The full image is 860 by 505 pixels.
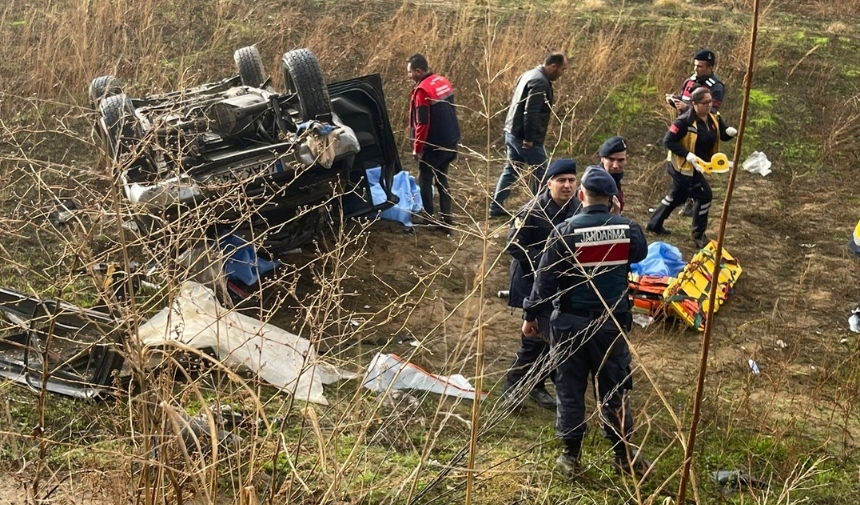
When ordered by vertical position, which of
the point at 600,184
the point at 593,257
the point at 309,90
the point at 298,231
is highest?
the point at 600,184

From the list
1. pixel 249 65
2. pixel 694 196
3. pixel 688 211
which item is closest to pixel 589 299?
pixel 694 196

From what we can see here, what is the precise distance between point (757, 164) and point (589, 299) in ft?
20.5

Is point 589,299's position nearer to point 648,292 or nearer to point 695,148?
point 648,292

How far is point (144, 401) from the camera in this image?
2.24m

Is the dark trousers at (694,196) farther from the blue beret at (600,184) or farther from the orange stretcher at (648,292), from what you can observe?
the blue beret at (600,184)

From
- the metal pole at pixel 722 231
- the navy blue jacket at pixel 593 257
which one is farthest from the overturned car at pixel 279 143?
the metal pole at pixel 722 231

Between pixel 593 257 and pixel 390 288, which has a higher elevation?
pixel 593 257

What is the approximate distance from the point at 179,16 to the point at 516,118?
6.57m

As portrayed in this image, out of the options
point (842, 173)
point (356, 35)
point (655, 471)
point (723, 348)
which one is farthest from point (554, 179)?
point (356, 35)

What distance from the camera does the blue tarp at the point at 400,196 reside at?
774 centimetres

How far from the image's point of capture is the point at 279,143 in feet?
21.0

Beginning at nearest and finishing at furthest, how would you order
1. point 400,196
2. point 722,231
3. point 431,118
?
point 722,231 → point 431,118 → point 400,196

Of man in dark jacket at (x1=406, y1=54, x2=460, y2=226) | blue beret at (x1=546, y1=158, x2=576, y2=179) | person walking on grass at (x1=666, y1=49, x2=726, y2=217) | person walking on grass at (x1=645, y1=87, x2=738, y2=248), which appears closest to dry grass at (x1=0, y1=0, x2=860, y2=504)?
man in dark jacket at (x1=406, y1=54, x2=460, y2=226)

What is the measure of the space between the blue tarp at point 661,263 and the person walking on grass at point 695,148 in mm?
821
